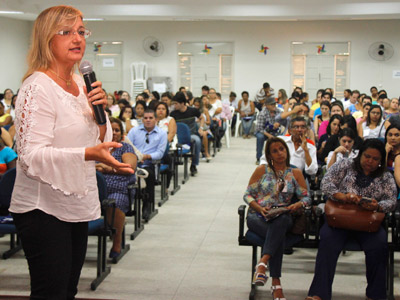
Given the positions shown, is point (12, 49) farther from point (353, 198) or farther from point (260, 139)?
point (353, 198)

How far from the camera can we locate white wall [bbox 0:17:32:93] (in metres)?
17.1

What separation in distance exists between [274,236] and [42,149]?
95.6 inches

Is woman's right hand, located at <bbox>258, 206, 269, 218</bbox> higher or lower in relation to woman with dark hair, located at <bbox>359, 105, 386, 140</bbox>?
lower

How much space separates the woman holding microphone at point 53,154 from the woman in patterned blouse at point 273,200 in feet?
7.03

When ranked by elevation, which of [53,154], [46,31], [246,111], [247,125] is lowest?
[247,125]

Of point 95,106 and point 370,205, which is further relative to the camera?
point 370,205

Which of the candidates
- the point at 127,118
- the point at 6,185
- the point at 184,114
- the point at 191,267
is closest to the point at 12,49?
the point at 184,114

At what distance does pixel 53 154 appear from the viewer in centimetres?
187

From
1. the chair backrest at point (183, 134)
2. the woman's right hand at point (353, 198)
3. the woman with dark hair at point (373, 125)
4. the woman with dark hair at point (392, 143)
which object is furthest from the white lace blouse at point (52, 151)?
the chair backrest at point (183, 134)

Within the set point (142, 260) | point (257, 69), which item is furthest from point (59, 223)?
point (257, 69)

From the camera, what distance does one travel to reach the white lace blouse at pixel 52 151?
1869mm

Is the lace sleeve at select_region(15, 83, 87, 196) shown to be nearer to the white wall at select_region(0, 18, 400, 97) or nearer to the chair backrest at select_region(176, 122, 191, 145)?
the chair backrest at select_region(176, 122, 191, 145)

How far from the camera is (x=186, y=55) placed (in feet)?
61.7

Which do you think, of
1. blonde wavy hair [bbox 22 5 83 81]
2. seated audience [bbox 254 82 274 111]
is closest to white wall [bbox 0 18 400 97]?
seated audience [bbox 254 82 274 111]
